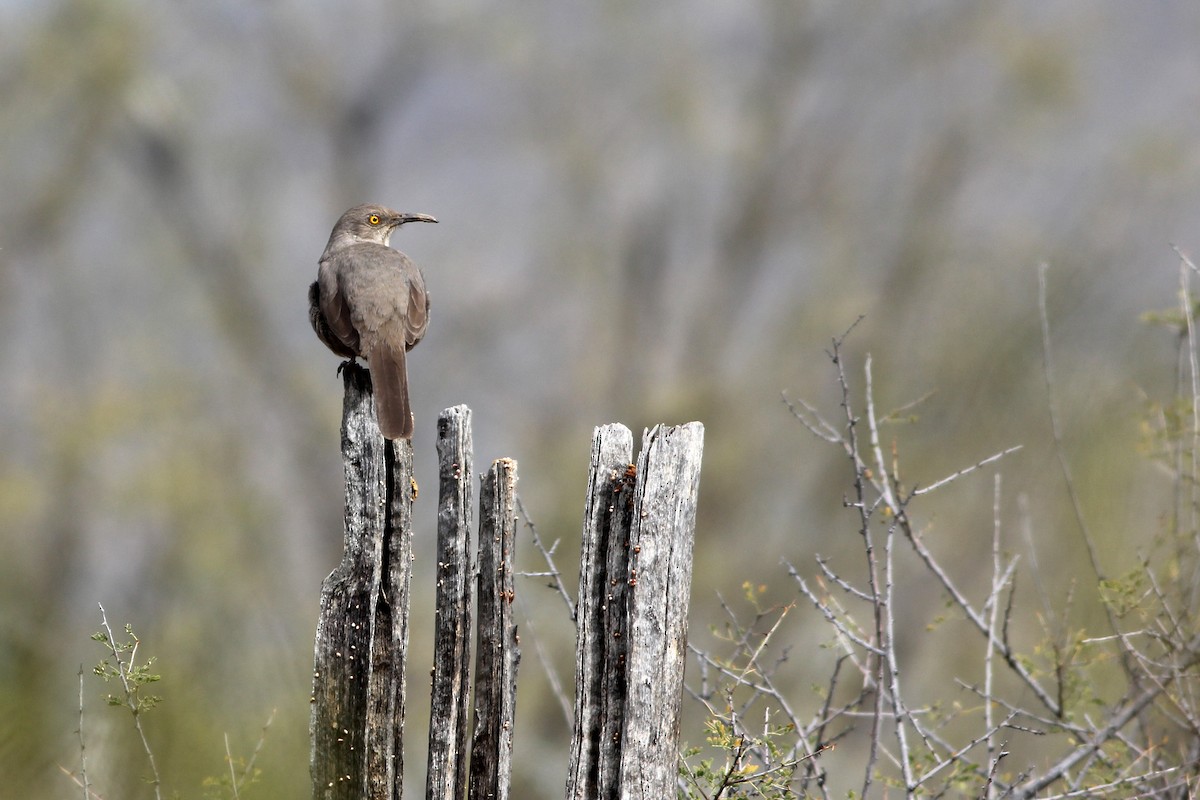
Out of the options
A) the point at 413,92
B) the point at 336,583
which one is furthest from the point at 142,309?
the point at 336,583

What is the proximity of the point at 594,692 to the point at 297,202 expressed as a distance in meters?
18.8

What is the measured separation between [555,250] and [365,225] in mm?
14408

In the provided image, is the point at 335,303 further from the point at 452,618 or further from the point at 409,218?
the point at 452,618

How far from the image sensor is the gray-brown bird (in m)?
4.80

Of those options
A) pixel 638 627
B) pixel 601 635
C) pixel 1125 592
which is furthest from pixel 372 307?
pixel 1125 592

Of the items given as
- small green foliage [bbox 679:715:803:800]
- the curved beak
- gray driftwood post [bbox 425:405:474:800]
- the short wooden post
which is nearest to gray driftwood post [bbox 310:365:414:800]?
gray driftwood post [bbox 425:405:474:800]

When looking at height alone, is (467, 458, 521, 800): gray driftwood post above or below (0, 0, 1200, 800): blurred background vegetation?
below

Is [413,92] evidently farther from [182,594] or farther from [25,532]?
[182,594]

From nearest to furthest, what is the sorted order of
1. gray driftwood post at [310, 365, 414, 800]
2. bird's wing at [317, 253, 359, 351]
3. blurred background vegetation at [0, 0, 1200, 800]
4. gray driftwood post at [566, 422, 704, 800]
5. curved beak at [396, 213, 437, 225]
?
1. gray driftwood post at [566, 422, 704, 800]
2. gray driftwood post at [310, 365, 414, 800]
3. bird's wing at [317, 253, 359, 351]
4. curved beak at [396, 213, 437, 225]
5. blurred background vegetation at [0, 0, 1200, 800]

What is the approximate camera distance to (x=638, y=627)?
3518 mm

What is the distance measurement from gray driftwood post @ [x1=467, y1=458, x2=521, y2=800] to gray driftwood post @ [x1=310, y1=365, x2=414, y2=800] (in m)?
0.24

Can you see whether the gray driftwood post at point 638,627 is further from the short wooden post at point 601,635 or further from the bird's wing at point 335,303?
the bird's wing at point 335,303

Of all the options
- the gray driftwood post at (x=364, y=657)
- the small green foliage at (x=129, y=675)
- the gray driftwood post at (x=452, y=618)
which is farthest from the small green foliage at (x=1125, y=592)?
the small green foliage at (x=129, y=675)

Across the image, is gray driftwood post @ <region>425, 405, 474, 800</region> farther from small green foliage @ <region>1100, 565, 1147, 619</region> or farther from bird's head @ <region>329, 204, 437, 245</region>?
bird's head @ <region>329, 204, 437, 245</region>
